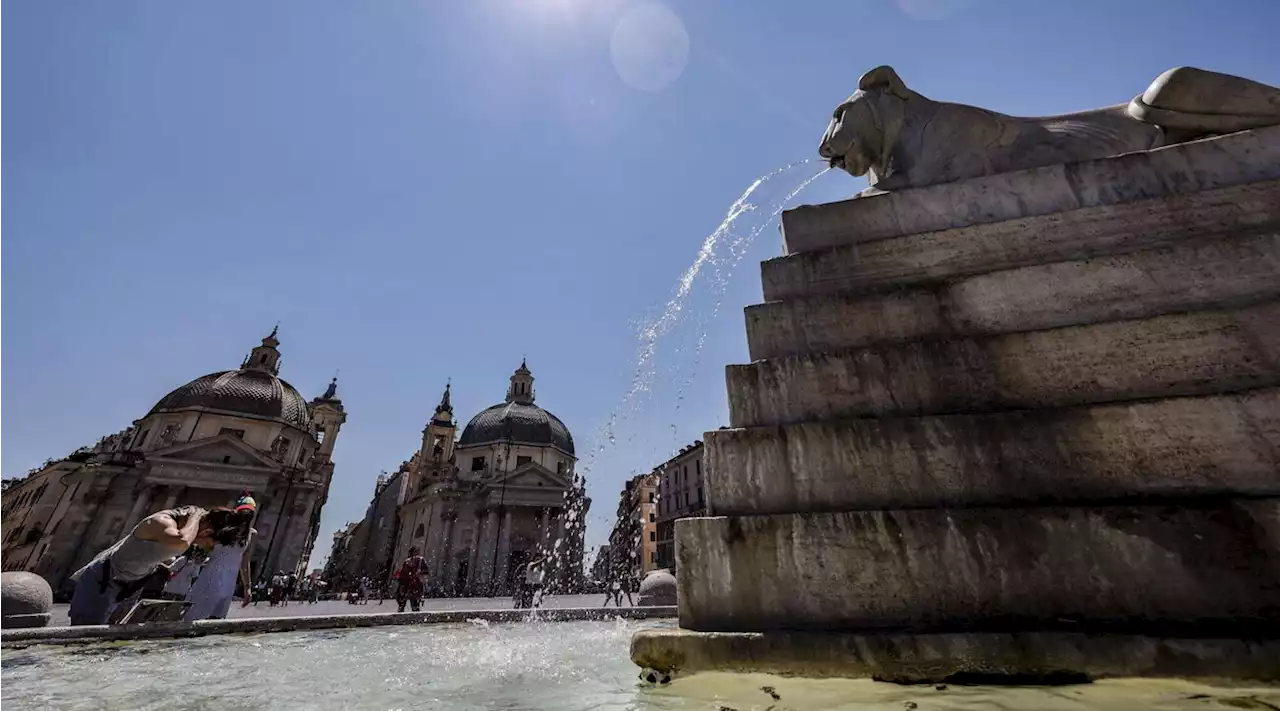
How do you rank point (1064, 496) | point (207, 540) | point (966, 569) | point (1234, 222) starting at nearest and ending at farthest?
point (966, 569), point (1064, 496), point (1234, 222), point (207, 540)

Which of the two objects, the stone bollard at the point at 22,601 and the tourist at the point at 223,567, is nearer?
the stone bollard at the point at 22,601

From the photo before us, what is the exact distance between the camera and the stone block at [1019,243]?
12.7 ft

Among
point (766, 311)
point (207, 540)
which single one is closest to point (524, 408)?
point (207, 540)

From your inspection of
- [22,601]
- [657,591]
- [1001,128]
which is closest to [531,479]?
[657,591]

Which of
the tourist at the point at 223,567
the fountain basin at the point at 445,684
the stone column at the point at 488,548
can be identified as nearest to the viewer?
the fountain basin at the point at 445,684

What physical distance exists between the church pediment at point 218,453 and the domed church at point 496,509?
15339mm

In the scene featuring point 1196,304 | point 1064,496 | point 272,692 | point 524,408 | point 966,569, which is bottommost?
point 272,692

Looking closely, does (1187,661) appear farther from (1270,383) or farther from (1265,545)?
(1270,383)

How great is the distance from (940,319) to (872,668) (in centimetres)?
253

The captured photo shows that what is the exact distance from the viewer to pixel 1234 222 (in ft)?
12.5

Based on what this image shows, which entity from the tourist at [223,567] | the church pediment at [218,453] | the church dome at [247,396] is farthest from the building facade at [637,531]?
the tourist at [223,567]

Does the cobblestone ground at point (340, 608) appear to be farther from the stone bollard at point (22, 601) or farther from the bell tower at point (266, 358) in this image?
the bell tower at point (266, 358)

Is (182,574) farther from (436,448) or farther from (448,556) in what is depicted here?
(436,448)

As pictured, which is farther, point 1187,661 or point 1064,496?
point 1064,496
